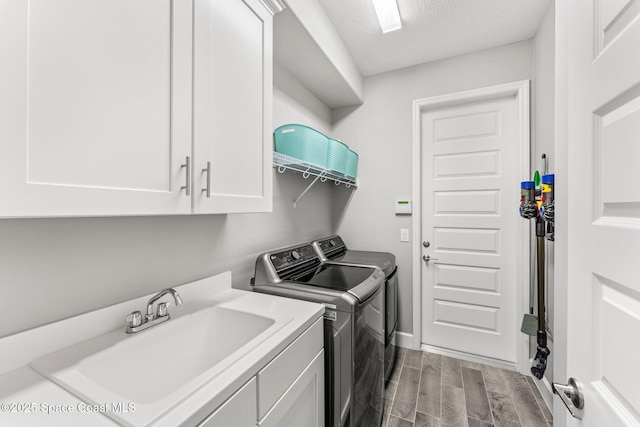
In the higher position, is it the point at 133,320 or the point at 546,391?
the point at 133,320

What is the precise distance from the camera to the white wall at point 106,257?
0.77 meters

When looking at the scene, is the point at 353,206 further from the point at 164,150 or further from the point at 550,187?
the point at 164,150

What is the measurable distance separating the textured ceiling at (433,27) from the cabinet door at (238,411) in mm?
2146

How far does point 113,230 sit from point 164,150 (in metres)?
0.42

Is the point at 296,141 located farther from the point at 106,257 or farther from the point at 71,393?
the point at 71,393

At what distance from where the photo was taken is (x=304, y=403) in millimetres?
998

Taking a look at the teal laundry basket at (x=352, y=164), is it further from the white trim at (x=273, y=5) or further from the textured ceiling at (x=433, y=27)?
the white trim at (x=273, y=5)

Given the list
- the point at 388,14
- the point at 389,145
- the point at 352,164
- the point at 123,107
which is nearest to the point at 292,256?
the point at 352,164

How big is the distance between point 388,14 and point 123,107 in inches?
70.9

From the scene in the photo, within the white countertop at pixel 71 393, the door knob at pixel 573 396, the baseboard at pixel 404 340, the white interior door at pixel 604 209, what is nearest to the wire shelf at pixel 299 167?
the white countertop at pixel 71 393

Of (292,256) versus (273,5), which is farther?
(292,256)

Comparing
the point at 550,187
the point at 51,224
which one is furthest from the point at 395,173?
the point at 51,224

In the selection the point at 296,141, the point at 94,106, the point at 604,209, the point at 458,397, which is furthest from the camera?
the point at 458,397

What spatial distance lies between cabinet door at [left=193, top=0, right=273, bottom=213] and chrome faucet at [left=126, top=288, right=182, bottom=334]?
0.36 metres
